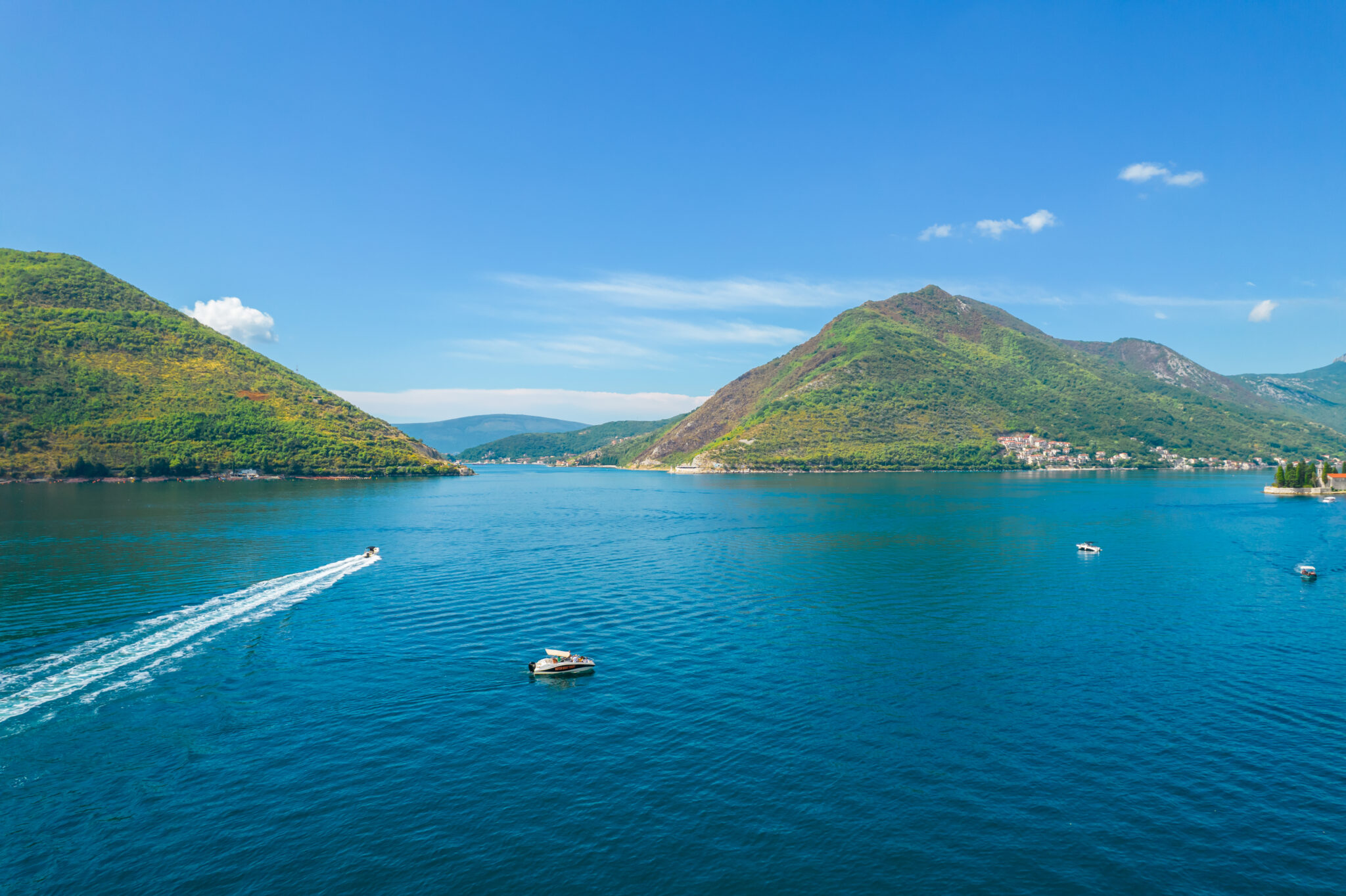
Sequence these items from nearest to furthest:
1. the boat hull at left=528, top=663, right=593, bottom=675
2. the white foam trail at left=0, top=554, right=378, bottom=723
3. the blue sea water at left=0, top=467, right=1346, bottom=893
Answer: the blue sea water at left=0, top=467, right=1346, bottom=893 → the white foam trail at left=0, top=554, right=378, bottom=723 → the boat hull at left=528, top=663, right=593, bottom=675

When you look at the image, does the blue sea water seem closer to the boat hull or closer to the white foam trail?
the white foam trail

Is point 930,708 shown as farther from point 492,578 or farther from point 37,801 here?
point 492,578

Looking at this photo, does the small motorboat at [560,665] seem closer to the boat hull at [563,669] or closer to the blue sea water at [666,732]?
the boat hull at [563,669]

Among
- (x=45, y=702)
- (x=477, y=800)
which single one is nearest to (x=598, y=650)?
(x=477, y=800)

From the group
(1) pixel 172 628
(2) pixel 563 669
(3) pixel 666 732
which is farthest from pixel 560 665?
(1) pixel 172 628

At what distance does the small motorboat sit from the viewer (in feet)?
146


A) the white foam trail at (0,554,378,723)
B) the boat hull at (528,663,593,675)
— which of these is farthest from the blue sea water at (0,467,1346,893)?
the boat hull at (528,663,593,675)

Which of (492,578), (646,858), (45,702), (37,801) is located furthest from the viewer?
(492,578)

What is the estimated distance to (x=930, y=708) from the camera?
3994 centimetres

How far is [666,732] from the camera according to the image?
36219 mm

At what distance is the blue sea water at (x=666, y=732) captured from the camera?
2467cm

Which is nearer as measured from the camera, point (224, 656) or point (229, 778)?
point (229, 778)

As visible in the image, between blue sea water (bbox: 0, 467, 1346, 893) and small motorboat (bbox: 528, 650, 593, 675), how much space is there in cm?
116

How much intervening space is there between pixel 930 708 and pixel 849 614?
79.8 ft
